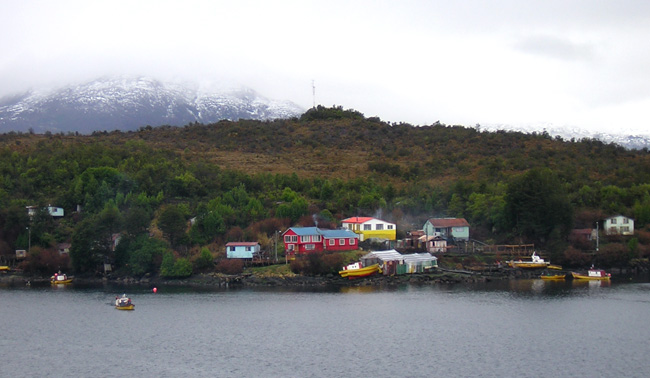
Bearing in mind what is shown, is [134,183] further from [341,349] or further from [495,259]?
[341,349]

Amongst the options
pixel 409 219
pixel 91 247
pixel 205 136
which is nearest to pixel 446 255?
pixel 409 219

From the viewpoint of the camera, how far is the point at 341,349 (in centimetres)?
2927

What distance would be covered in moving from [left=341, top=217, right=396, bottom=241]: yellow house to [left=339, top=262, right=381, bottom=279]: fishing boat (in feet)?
19.1

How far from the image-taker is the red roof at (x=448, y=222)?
53.3 metres

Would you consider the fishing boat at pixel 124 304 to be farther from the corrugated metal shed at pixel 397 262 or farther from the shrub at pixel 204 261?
the corrugated metal shed at pixel 397 262

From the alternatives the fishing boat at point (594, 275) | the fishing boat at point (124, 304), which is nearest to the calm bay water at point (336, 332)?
the fishing boat at point (124, 304)

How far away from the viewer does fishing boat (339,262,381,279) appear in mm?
46719

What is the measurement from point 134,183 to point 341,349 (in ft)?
118

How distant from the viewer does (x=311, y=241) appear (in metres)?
50.4

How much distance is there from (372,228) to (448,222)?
5.94 m

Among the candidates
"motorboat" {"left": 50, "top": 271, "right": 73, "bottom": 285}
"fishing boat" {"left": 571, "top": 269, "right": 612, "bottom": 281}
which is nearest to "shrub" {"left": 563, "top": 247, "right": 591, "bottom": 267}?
"fishing boat" {"left": 571, "top": 269, "right": 612, "bottom": 281}

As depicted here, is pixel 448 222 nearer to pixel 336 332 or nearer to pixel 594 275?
pixel 594 275

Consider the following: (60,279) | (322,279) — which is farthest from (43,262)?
(322,279)

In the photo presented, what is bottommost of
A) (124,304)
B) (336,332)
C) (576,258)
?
(336,332)
